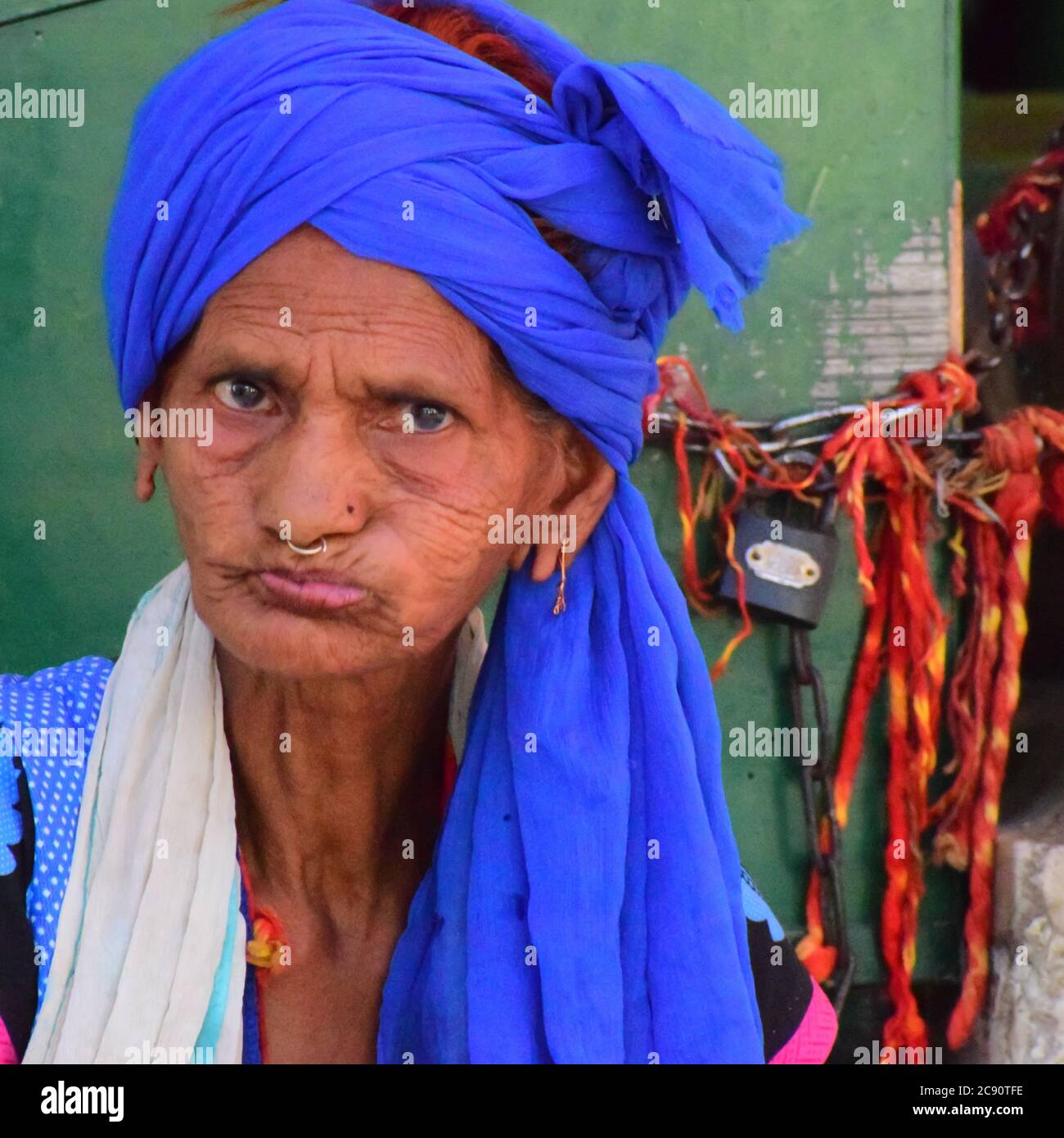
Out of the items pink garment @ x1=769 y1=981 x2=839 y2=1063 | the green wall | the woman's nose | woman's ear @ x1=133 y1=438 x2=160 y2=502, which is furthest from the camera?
the green wall

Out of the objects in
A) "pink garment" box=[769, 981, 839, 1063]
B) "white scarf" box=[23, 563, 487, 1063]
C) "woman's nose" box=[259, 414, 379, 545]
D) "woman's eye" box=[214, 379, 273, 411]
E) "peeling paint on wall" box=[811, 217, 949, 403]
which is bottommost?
"pink garment" box=[769, 981, 839, 1063]

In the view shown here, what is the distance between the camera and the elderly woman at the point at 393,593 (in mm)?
1463

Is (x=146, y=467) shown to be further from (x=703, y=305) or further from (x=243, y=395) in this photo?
(x=703, y=305)

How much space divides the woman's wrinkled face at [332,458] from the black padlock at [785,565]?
3.12 ft

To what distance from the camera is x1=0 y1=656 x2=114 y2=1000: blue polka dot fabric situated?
152cm

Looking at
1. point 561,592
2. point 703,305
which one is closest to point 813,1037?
point 561,592

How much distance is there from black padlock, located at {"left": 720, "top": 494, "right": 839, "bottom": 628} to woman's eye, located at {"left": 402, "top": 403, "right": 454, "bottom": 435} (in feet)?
3.31

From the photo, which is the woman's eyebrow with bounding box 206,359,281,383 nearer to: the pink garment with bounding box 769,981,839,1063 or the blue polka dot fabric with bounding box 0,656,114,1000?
A: the blue polka dot fabric with bounding box 0,656,114,1000

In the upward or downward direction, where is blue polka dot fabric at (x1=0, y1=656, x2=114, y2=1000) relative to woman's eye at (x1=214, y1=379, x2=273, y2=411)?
downward

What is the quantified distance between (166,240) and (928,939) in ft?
6.02

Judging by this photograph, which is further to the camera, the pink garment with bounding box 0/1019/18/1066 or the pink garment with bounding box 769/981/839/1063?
the pink garment with bounding box 769/981/839/1063

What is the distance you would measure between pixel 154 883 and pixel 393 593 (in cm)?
41

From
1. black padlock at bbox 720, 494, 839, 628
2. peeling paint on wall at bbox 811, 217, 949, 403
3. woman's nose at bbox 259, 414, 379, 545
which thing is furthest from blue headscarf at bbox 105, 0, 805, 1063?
peeling paint on wall at bbox 811, 217, 949, 403

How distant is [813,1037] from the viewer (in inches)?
72.2
